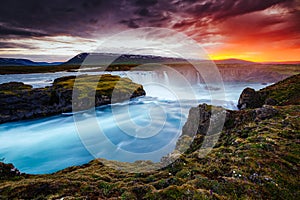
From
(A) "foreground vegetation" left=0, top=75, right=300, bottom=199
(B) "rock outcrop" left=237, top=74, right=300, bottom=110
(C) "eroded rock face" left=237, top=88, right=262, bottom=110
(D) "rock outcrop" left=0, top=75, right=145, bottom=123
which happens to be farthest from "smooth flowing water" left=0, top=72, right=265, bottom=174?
(B) "rock outcrop" left=237, top=74, right=300, bottom=110

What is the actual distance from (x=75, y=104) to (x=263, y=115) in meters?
37.2

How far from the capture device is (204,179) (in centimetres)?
679

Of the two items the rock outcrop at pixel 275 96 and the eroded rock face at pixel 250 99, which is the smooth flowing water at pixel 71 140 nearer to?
the eroded rock face at pixel 250 99

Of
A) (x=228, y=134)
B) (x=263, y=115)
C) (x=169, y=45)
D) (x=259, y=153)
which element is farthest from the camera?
(x=169, y=45)

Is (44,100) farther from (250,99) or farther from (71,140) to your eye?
(250,99)

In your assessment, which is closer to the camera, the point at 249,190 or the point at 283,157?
the point at 249,190

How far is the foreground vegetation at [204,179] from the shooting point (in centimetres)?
618

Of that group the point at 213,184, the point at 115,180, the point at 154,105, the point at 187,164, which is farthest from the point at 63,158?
the point at 154,105

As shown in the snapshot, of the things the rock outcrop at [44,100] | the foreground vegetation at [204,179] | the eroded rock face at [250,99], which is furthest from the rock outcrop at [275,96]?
the rock outcrop at [44,100]

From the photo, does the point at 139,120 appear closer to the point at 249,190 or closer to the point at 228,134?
the point at 228,134

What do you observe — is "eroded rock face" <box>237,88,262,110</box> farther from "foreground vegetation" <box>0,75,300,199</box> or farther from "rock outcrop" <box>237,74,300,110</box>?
"foreground vegetation" <box>0,75,300,199</box>

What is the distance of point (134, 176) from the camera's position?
8.00 meters

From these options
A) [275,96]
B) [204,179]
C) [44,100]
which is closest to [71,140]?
[44,100]

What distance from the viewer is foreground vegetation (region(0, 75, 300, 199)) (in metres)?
6.18
